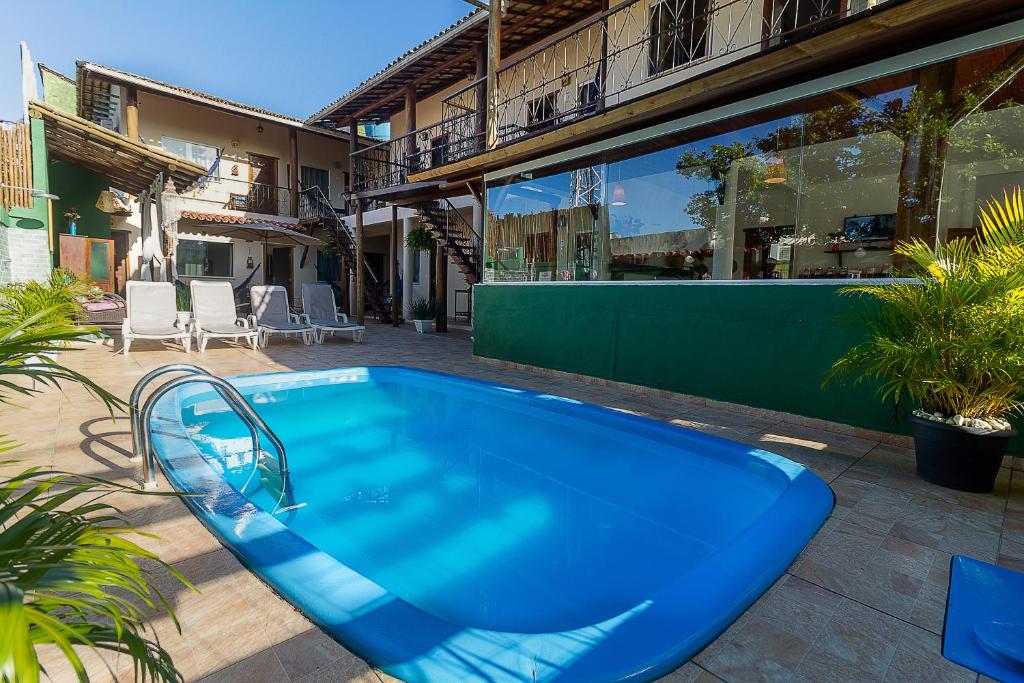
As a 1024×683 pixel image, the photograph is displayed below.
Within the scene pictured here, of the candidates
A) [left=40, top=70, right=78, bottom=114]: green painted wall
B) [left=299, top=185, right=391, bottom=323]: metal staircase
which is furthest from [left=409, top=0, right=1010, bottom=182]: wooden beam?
[left=40, top=70, right=78, bottom=114]: green painted wall

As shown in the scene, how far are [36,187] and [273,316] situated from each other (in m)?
4.04

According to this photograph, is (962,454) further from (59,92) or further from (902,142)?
(59,92)

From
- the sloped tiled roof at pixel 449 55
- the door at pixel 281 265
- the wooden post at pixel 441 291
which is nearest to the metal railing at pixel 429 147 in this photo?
the sloped tiled roof at pixel 449 55

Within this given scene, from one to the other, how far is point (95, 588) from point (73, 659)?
167mm

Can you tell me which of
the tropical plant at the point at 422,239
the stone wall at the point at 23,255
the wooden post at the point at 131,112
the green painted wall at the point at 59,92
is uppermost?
→ the green painted wall at the point at 59,92

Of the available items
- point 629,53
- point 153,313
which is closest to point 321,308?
point 153,313

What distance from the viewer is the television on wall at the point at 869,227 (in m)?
4.66

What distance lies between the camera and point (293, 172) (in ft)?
58.7

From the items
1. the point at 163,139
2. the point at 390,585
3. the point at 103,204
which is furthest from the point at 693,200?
the point at 163,139

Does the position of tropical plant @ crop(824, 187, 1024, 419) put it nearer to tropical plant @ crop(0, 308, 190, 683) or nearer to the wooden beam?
the wooden beam

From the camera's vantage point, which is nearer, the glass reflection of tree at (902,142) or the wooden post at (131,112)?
the glass reflection of tree at (902,142)

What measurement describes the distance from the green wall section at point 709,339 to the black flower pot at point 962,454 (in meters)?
0.99

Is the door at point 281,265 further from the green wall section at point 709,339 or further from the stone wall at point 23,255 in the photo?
the green wall section at point 709,339

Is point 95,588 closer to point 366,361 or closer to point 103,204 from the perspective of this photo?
point 366,361
